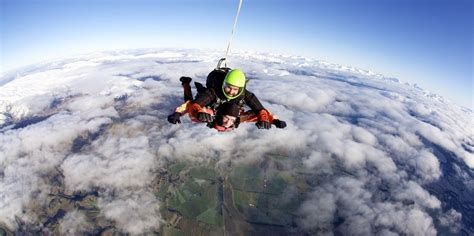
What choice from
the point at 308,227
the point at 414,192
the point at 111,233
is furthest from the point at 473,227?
the point at 111,233

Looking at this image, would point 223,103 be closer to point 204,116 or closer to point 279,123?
point 204,116

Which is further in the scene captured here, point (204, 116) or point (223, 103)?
point (223, 103)

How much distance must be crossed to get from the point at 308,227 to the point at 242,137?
61704 millimetres

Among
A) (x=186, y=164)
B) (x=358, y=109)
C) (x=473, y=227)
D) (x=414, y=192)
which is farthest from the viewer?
(x=358, y=109)

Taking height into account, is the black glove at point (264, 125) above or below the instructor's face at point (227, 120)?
below

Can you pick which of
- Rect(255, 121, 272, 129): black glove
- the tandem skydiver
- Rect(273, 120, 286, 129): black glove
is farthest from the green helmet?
Rect(273, 120, 286, 129): black glove

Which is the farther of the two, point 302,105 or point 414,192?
point 302,105

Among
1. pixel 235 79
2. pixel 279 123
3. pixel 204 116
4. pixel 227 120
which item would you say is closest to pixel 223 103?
pixel 227 120

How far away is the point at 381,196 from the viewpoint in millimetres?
124250

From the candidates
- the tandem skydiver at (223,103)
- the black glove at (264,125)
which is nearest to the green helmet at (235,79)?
the tandem skydiver at (223,103)

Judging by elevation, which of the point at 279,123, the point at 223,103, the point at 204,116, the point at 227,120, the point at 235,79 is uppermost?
the point at 235,79

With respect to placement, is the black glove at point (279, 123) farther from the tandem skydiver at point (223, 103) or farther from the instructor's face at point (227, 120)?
the instructor's face at point (227, 120)

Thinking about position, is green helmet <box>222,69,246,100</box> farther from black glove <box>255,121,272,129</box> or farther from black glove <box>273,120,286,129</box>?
black glove <box>273,120,286,129</box>

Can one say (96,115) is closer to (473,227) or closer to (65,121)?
(65,121)
